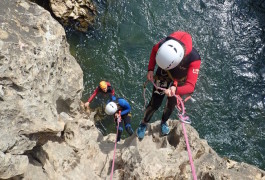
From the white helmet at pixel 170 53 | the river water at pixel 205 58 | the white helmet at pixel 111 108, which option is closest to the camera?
the white helmet at pixel 170 53

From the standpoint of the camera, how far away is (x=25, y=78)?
3447mm

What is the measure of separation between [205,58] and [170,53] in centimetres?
447

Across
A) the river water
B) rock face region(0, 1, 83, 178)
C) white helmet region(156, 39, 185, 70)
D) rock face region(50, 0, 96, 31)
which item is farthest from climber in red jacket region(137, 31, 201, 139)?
rock face region(50, 0, 96, 31)

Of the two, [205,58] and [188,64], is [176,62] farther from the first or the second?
[205,58]

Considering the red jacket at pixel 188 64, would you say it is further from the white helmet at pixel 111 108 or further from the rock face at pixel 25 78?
the white helmet at pixel 111 108

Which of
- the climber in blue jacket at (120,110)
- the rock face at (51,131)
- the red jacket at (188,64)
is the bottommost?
the climber in blue jacket at (120,110)

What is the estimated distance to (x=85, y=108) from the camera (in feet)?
22.6

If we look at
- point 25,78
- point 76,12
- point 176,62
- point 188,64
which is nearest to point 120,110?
point 188,64

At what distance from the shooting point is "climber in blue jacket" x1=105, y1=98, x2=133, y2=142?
5973 millimetres

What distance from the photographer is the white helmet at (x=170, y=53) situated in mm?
4020

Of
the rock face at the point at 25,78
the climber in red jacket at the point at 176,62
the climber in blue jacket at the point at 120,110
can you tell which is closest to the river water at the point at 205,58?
the climber in blue jacket at the point at 120,110

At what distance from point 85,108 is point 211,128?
3.25m

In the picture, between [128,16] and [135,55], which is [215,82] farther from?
[128,16]

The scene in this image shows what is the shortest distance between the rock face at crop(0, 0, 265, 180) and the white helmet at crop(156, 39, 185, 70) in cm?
138
